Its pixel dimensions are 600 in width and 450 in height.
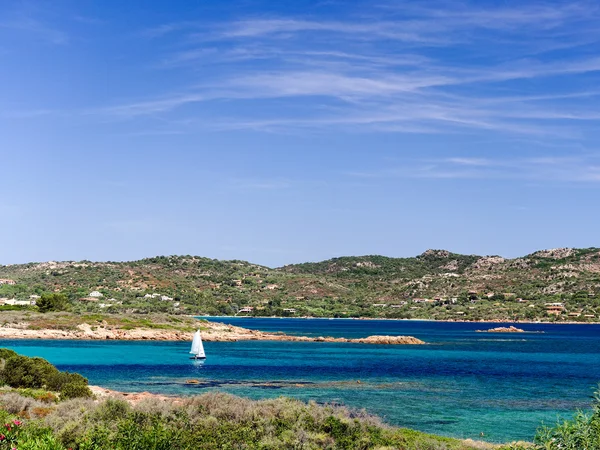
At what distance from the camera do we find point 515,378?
5769cm

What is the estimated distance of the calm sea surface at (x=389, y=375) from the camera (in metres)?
37.2

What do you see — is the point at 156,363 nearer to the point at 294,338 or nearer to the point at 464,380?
the point at 464,380

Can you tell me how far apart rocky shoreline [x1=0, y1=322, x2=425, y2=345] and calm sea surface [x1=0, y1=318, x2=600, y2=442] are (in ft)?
15.5

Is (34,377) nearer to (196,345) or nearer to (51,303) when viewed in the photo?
(196,345)

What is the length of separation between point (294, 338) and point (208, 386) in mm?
61921

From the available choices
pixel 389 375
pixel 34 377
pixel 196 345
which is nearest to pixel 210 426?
pixel 34 377

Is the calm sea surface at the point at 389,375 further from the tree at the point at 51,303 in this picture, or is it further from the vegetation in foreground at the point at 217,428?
the tree at the point at 51,303

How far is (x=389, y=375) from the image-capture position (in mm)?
58375

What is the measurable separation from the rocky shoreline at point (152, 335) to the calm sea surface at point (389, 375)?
472cm

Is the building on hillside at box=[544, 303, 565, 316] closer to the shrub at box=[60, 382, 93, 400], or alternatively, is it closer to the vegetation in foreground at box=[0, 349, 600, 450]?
the vegetation in foreground at box=[0, 349, 600, 450]

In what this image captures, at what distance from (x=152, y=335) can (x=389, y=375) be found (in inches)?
1988

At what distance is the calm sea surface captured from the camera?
122 feet

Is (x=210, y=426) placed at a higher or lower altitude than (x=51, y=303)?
lower

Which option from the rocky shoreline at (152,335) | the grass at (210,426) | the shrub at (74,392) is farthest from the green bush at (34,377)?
the rocky shoreline at (152,335)
